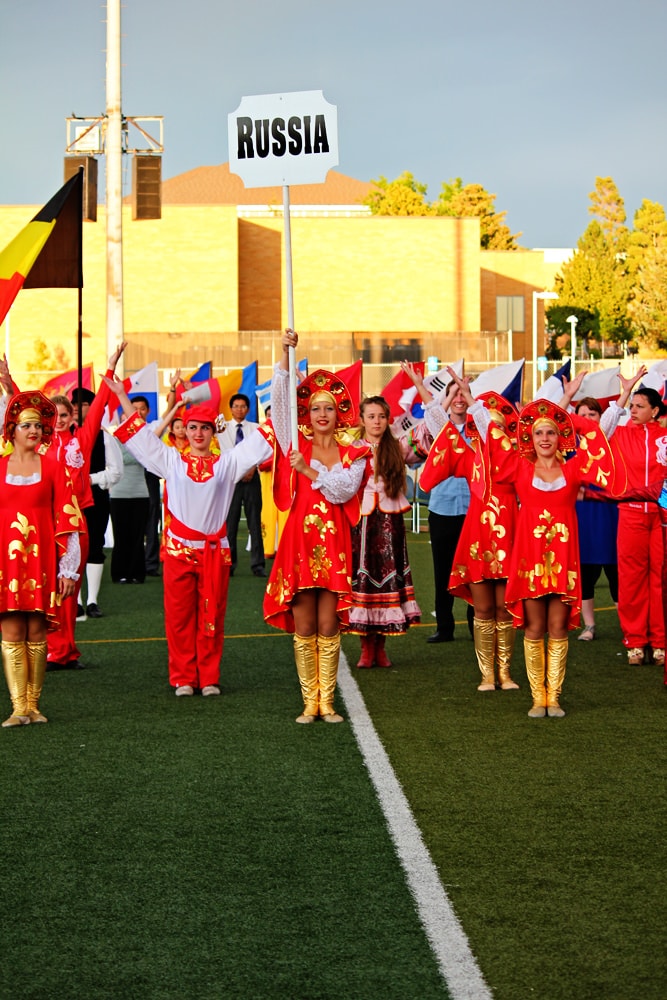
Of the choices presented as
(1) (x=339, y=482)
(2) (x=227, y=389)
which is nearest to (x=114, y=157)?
(2) (x=227, y=389)

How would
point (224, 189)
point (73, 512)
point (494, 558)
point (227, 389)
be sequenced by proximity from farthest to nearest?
point (224, 189)
point (227, 389)
point (494, 558)
point (73, 512)

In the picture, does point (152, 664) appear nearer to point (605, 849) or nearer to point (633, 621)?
point (633, 621)

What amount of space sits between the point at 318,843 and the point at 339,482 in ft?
8.84

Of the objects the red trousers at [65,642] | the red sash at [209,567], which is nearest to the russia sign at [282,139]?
the red sash at [209,567]

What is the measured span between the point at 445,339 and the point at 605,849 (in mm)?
42077

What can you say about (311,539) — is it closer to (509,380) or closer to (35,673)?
(35,673)

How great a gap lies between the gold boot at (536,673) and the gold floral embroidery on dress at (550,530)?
1.94 ft

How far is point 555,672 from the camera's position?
7883 mm

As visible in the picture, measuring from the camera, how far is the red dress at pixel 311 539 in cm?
779

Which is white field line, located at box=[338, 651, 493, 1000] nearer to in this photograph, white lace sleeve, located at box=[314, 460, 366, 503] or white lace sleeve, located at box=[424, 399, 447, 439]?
white lace sleeve, located at box=[314, 460, 366, 503]

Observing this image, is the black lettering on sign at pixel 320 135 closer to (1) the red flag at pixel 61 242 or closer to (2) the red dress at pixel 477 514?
(2) the red dress at pixel 477 514

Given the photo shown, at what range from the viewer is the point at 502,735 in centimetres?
743

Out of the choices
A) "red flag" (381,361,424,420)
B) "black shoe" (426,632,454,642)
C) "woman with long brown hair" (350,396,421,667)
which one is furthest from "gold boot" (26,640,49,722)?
"red flag" (381,361,424,420)

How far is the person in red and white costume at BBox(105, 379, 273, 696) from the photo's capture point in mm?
8609
